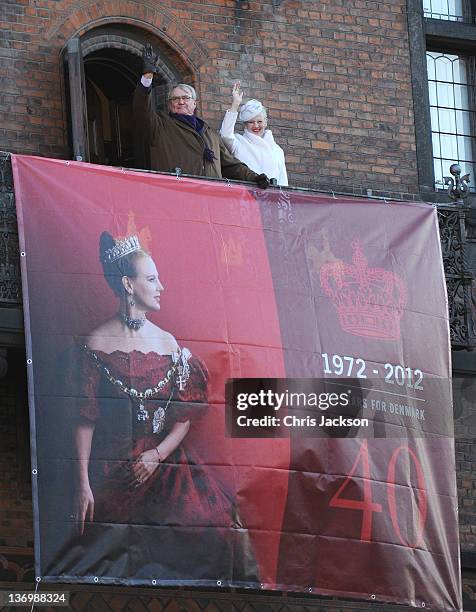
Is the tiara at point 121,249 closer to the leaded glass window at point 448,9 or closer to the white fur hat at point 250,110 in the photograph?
the white fur hat at point 250,110

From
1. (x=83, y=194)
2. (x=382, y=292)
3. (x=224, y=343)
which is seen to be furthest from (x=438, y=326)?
(x=83, y=194)

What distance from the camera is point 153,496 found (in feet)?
49.6

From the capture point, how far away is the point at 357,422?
52.7 ft

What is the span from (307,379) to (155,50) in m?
3.67

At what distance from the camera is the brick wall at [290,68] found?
56.4ft

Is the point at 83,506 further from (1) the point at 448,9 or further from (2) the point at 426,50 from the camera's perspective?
(1) the point at 448,9

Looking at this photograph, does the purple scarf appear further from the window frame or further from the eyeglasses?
the window frame

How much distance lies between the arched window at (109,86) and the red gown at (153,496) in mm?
2212

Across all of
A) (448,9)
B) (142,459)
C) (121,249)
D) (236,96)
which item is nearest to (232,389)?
(142,459)

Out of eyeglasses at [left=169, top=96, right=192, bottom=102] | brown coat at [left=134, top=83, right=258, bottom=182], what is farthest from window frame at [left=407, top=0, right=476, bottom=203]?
eyeglasses at [left=169, top=96, right=192, bottom=102]

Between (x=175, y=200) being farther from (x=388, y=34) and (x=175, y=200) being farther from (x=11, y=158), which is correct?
(x=388, y=34)

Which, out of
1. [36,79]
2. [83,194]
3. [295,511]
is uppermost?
[36,79]

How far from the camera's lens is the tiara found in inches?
612

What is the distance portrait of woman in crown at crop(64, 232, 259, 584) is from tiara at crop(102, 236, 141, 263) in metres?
0.01
